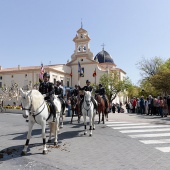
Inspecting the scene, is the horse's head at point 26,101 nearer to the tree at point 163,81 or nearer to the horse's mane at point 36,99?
the horse's mane at point 36,99

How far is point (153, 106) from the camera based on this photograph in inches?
923

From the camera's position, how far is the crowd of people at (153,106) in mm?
21344

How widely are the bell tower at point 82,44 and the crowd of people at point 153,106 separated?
3682cm

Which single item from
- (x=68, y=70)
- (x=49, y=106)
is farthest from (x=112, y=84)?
(x=49, y=106)

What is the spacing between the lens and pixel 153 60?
56906mm

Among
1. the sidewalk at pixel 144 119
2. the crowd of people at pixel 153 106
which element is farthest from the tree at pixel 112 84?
the sidewalk at pixel 144 119

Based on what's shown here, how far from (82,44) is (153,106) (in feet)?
140

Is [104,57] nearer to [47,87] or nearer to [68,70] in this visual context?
[68,70]

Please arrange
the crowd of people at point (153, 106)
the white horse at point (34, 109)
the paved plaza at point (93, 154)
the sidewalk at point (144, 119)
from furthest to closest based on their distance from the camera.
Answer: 1. the crowd of people at point (153, 106)
2. the sidewalk at point (144, 119)
3. the white horse at point (34, 109)
4. the paved plaza at point (93, 154)

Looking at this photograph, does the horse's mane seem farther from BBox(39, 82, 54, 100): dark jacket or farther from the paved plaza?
the paved plaza

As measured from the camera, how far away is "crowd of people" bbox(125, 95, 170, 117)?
21344mm

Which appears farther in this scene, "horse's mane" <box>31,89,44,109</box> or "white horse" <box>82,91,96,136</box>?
"white horse" <box>82,91,96,136</box>

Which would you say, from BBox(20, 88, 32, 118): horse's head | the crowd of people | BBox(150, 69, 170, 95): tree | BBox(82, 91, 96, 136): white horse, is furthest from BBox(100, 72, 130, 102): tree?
BBox(20, 88, 32, 118): horse's head

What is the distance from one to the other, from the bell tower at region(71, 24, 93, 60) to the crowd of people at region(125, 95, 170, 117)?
3682cm
